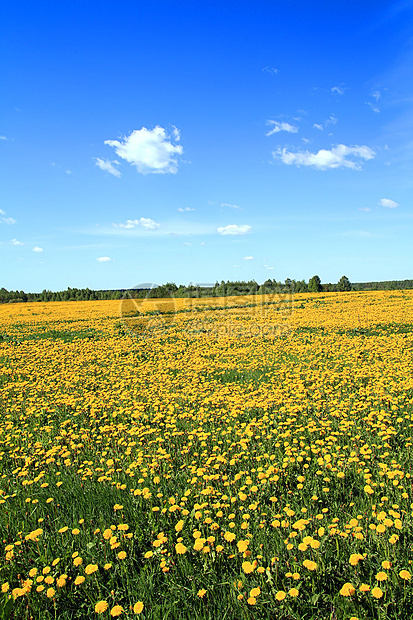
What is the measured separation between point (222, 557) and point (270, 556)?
399 millimetres

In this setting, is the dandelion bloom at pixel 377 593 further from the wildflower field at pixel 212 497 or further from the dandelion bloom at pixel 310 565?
the dandelion bloom at pixel 310 565

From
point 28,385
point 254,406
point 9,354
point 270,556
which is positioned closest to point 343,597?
point 270,556

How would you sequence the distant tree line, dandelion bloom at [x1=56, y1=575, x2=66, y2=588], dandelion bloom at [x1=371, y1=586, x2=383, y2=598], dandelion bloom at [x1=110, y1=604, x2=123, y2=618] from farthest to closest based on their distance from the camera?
the distant tree line, dandelion bloom at [x1=56, y1=575, x2=66, y2=588], dandelion bloom at [x1=110, y1=604, x2=123, y2=618], dandelion bloom at [x1=371, y1=586, x2=383, y2=598]

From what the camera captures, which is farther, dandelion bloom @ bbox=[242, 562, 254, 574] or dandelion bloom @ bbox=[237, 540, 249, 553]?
dandelion bloom @ bbox=[237, 540, 249, 553]

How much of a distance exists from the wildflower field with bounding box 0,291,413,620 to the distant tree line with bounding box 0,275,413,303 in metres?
46.5

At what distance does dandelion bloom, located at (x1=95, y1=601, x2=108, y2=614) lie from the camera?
241 centimetres

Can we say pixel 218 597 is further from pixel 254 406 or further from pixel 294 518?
pixel 254 406

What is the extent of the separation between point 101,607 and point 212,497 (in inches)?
59.1

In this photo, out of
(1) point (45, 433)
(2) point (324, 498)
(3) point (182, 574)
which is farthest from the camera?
(1) point (45, 433)

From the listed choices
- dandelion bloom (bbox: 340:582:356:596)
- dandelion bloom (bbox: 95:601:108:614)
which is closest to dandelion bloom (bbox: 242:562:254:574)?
dandelion bloom (bbox: 340:582:356:596)

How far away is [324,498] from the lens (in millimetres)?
3621

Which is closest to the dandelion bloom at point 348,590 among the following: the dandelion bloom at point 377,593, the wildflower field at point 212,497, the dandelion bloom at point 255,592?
the wildflower field at point 212,497

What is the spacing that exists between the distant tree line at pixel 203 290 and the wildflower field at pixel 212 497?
1830 inches

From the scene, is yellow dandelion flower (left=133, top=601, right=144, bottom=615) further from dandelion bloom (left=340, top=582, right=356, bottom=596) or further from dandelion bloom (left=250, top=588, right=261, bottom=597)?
dandelion bloom (left=340, top=582, right=356, bottom=596)
